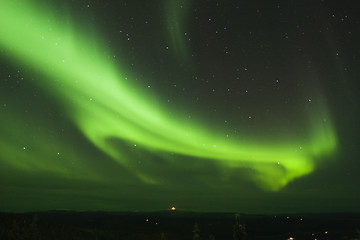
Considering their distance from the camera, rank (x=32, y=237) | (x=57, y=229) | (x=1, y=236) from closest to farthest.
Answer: (x=32, y=237) → (x=1, y=236) → (x=57, y=229)

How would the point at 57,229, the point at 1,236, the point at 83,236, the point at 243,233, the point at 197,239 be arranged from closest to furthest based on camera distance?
the point at 243,233, the point at 197,239, the point at 1,236, the point at 57,229, the point at 83,236

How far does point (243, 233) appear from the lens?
40.6m

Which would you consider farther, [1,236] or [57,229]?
[57,229]

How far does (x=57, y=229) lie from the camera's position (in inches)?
7111

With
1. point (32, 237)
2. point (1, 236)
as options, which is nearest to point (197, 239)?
point (32, 237)

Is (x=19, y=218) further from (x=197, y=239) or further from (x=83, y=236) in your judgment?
(x=197, y=239)

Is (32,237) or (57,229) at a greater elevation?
(57,229)

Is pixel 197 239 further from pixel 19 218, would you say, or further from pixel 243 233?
pixel 19 218

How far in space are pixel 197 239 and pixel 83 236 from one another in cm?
15144

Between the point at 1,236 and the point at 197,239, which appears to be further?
the point at 1,236

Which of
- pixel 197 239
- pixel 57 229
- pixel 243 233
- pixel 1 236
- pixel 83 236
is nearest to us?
pixel 243 233

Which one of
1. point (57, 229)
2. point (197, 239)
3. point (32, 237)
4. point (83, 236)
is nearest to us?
point (197, 239)

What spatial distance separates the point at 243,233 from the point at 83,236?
166618 mm

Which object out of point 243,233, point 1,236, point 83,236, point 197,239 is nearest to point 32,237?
point 1,236
